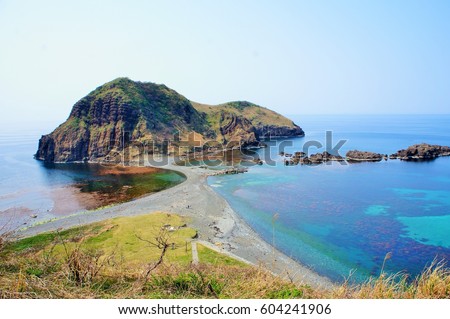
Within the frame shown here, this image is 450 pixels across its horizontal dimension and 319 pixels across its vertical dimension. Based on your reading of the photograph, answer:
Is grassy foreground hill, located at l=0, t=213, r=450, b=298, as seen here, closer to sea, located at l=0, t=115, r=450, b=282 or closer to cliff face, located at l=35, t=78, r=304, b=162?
sea, located at l=0, t=115, r=450, b=282

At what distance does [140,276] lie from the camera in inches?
296

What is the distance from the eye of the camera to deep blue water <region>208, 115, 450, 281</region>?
101ft

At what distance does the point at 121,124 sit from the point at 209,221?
67035mm

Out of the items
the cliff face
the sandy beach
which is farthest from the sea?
the cliff face

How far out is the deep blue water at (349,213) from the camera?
30750 millimetres

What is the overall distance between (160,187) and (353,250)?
37900 millimetres

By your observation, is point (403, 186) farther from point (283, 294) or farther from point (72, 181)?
point (72, 181)

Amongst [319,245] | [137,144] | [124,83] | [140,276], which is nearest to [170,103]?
[124,83]

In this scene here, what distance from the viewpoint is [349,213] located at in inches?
1711

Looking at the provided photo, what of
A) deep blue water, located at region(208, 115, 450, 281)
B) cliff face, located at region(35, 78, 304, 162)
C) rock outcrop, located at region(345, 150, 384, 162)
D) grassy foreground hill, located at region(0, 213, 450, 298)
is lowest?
deep blue water, located at region(208, 115, 450, 281)

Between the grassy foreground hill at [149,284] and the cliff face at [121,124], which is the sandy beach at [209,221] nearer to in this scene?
the grassy foreground hill at [149,284]

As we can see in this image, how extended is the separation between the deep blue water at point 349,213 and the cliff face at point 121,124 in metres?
41.1

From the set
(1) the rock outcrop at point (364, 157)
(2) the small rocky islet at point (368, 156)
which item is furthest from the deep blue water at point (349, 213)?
(1) the rock outcrop at point (364, 157)

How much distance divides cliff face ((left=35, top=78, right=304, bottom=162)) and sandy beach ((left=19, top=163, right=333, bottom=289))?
143 feet
